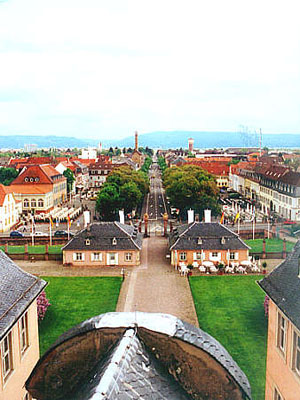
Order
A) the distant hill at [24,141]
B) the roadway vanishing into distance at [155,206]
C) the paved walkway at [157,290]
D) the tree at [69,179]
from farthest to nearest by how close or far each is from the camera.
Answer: the tree at [69,179], the roadway vanishing into distance at [155,206], the distant hill at [24,141], the paved walkway at [157,290]

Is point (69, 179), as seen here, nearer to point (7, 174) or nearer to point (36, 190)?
point (7, 174)

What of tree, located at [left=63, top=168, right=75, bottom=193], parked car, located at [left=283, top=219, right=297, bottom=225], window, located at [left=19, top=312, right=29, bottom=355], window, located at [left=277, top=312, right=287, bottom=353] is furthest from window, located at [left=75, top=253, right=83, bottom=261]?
tree, located at [left=63, top=168, right=75, bottom=193]

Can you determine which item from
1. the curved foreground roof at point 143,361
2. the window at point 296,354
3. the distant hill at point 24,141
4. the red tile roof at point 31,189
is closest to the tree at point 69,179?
the red tile roof at point 31,189

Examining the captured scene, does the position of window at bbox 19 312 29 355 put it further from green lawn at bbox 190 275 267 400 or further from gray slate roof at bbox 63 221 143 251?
gray slate roof at bbox 63 221 143 251

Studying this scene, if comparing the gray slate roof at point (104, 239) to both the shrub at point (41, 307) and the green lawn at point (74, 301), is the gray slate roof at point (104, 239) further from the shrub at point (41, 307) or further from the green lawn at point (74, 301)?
the shrub at point (41, 307)

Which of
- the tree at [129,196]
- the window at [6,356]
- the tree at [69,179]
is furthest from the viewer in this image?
the tree at [69,179]

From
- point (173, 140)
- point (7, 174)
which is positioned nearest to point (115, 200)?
point (7, 174)

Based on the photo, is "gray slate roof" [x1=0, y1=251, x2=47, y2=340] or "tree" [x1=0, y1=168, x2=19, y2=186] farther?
"tree" [x1=0, y1=168, x2=19, y2=186]
